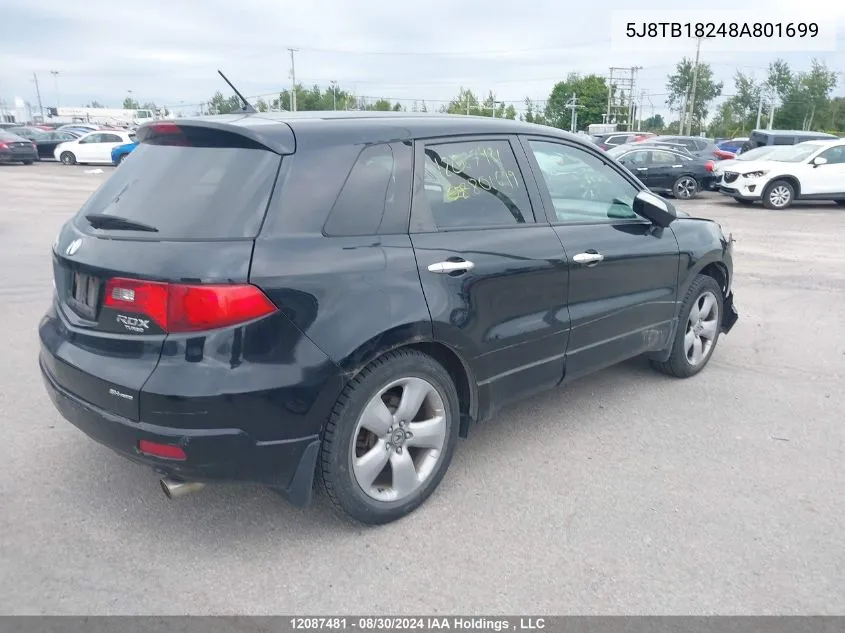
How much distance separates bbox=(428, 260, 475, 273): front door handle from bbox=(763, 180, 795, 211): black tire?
15575 millimetres

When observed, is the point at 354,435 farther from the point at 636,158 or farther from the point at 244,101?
the point at 636,158

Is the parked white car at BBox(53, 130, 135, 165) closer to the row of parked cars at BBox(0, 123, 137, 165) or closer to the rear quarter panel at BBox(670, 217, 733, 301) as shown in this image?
the row of parked cars at BBox(0, 123, 137, 165)

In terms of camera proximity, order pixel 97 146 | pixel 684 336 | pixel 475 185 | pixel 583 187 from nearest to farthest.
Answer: pixel 475 185 < pixel 583 187 < pixel 684 336 < pixel 97 146

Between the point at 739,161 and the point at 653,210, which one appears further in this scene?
the point at 739,161

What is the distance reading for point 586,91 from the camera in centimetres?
9625

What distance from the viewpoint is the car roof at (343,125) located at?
2.93 meters

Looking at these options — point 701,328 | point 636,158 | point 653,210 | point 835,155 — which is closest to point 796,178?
point 835,155

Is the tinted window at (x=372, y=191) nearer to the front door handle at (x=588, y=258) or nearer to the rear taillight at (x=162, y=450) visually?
the rear taillight at (x=162, y=450)

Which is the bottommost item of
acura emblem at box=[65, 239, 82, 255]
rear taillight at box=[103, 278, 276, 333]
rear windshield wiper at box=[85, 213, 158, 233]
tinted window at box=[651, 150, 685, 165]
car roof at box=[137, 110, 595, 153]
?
tinted window at box=[651, 150, 685, 165]

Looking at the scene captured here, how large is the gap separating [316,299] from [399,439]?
0.79m

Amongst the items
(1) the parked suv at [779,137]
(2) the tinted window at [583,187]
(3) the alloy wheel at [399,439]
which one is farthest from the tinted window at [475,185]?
(1) the parked suv at [779,137]

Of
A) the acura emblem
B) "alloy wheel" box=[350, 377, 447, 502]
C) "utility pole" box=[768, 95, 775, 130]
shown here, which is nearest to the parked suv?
"alloy wheel" box=[350, 377, 447, 502]

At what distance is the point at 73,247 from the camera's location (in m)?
3.04

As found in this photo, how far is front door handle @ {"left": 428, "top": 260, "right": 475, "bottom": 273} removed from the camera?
10.3 feet
